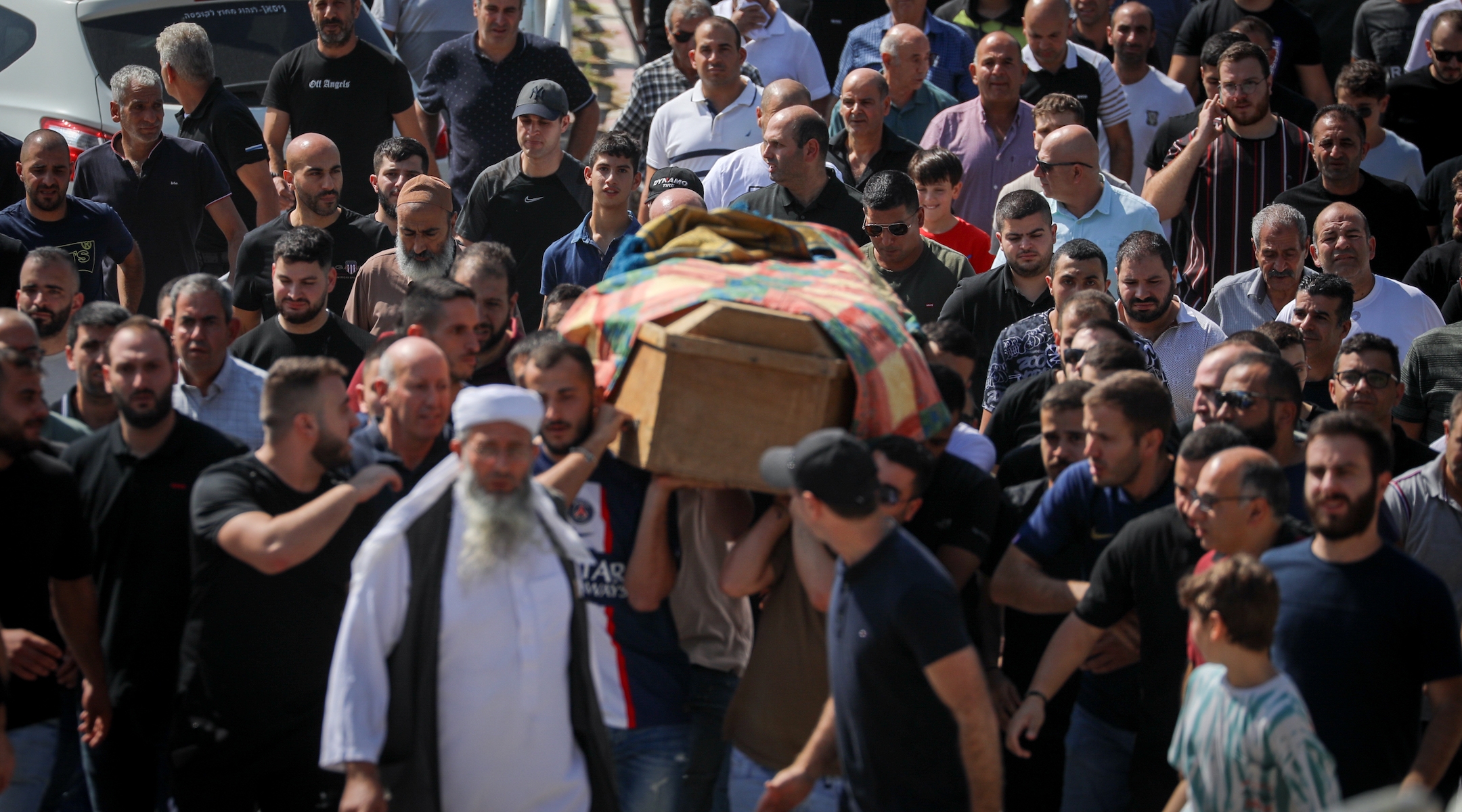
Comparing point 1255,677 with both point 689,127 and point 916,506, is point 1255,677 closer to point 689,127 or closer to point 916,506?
point 916,506

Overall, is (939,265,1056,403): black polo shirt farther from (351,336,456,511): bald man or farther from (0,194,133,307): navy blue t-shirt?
(0,194,133,307): navy blue t-shirt

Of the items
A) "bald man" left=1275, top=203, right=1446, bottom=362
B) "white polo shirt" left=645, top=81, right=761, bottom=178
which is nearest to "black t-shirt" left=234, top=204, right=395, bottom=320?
"white polo shirt" left=645, top=81, right=761, bottom=178

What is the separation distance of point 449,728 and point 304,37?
7.20 meters

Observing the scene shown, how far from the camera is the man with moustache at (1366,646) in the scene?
14.3 ft

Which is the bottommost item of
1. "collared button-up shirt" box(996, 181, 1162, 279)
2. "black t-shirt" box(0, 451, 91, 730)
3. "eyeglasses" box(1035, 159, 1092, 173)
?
"black t-shirt" box(0, 451, 91, 730)

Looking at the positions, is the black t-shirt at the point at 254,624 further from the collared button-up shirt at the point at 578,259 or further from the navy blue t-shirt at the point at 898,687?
the collared button-up shirt at the point at 578,259

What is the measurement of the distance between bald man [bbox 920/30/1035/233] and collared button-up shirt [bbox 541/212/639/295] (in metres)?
2.19

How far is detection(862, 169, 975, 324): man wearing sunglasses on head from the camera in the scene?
24.6ft

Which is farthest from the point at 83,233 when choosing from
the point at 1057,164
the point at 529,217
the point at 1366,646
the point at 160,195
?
the point at 1366,646

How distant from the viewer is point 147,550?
4910mm

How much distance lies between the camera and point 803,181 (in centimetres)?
815

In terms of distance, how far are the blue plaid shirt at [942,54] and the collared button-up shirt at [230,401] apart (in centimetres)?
540

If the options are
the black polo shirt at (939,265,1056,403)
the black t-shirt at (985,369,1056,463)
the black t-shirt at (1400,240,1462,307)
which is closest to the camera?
the black t-shirt at (985,369,1056,463)

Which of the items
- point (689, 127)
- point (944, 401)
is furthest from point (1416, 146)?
point (944, 401)
